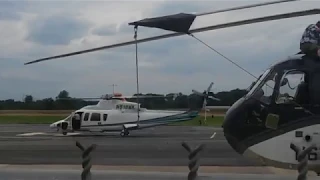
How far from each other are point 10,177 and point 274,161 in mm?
4573

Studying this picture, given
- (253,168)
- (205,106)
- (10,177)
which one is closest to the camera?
(10,177)

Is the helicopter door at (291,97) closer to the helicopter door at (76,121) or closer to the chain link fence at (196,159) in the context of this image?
the chain link fence at (196,159)

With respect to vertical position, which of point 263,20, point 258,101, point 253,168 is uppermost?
point 263,20

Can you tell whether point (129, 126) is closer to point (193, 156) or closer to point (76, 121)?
point (76, 121)

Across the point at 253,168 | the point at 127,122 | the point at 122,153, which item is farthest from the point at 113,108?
the point at 253,168

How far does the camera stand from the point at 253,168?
15.9 meters

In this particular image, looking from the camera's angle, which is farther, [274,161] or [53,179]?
[274,161]

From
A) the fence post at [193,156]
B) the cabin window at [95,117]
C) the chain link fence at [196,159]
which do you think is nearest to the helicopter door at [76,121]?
the cabin window at [95,117]

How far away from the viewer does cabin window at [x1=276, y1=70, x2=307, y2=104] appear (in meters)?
10.2

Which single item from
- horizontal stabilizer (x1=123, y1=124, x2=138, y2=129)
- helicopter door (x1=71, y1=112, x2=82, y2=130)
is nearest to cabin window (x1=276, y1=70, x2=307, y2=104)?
horizontal stabilizer (x1=123, y1=124, x2=138, y2=129)

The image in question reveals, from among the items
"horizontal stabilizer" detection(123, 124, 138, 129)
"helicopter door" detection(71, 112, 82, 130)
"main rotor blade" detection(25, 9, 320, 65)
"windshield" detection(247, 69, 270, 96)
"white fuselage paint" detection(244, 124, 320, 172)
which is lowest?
"white fuselage paint" detection(244, 124, 320, 172)

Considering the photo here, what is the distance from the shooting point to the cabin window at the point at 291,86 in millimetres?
10188

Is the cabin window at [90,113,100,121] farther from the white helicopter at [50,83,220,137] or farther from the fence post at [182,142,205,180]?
the fence post at [182,142,205,180]

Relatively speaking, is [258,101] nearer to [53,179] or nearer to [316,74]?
[316,74]
